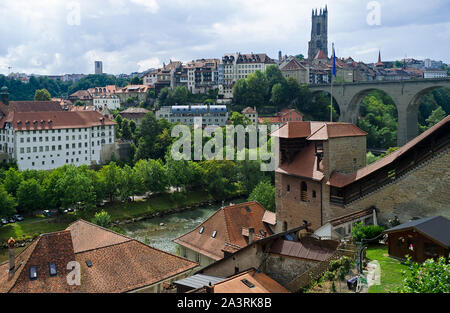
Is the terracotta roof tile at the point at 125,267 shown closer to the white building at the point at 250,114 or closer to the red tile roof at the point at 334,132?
the red tile roof at the point at 334,132

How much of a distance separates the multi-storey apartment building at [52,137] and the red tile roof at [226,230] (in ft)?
136

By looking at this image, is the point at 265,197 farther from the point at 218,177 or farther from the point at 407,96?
the point at 407,96

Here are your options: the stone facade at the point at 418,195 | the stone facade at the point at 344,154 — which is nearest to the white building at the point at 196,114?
the stone facade at the point at 344,154

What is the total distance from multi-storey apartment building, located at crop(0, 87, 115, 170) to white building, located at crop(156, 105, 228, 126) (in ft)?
51.0

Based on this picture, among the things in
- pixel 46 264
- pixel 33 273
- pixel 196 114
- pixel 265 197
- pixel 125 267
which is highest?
pixel 196 114

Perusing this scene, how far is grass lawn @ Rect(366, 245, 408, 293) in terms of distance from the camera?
1260cm

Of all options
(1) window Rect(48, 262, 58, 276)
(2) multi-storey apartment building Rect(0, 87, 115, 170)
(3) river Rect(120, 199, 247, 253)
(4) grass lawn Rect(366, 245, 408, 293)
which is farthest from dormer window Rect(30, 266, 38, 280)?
(2) multi-storey apartment building Rect(0, 87, 115, 170)

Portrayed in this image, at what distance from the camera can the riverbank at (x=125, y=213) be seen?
40.1 m

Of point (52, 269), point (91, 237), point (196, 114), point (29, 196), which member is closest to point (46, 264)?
point (52, 269)

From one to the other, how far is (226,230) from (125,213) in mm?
27384

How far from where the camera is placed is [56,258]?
634 inches

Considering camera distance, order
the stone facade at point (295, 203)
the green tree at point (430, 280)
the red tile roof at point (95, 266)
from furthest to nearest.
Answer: the stone facade at point (295, 203) → the red tile roof at point (95, 266) → the green tree at point (430, 280)

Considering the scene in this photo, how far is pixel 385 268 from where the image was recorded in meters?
14.1
